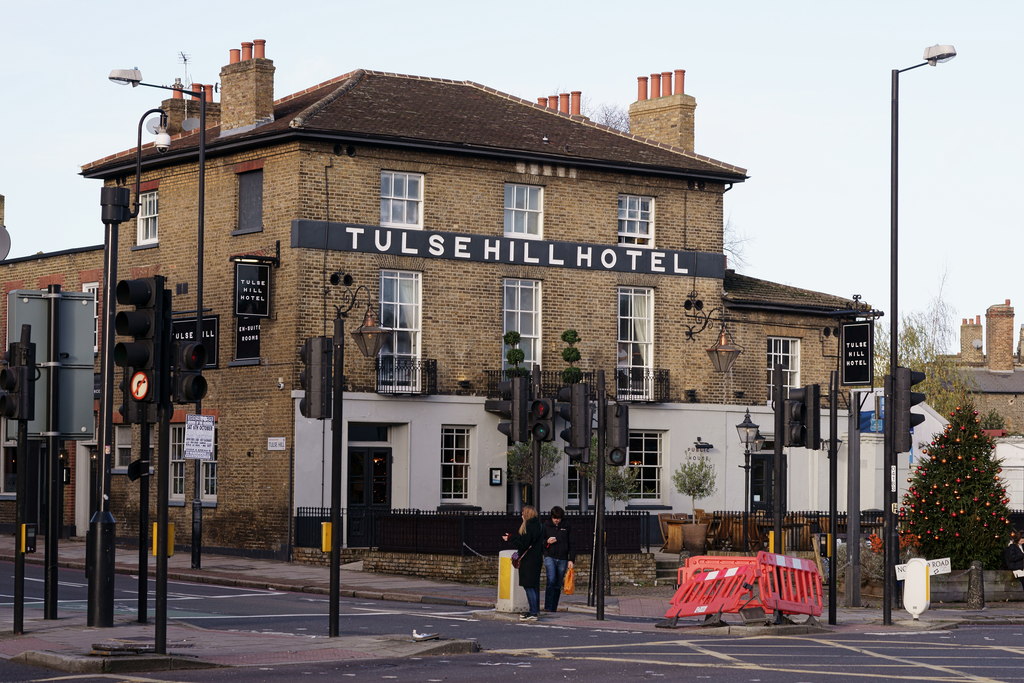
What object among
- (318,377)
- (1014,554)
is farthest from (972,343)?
(318,377)

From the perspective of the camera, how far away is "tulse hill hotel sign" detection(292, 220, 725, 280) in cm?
3534

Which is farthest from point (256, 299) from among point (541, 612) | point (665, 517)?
point (541, 612)

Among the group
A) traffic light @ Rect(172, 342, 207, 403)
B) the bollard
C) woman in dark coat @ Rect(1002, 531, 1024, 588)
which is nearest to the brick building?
woman in dark coat @ Rect(1002, 531, 1024, 588)

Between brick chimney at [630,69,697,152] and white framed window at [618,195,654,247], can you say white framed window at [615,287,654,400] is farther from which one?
brick chimney at [630,69,697,152]

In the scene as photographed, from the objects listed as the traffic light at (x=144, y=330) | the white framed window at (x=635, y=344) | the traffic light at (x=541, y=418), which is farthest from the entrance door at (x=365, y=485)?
the traffic light at (x=144, y=330)

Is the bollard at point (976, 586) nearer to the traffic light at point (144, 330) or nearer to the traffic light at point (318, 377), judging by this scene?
the traffic light at point (318, 377)

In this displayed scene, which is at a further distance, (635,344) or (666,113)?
(666,113)

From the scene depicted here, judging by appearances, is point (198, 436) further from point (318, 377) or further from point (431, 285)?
point (318, 377)

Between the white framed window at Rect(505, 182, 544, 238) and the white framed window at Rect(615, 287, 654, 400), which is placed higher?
the white framed window at Rect(505, 182, 544, 238)

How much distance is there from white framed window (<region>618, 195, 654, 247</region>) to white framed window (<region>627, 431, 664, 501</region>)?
4.67 m

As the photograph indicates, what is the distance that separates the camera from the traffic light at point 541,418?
77.2ft

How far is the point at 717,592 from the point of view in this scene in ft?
71.9

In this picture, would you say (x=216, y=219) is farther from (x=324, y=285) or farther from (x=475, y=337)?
(x=475, y=337)

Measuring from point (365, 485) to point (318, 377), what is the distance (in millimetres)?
17921
